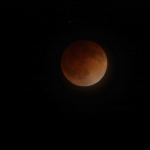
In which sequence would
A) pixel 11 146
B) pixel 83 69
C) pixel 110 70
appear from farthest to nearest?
pixel 11 146 → pixel 110 70 → pixel 83 69

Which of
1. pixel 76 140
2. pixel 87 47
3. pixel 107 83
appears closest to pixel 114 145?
pixel 76 140

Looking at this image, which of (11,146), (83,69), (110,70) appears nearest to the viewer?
(83,69)

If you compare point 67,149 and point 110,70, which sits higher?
point 110,70

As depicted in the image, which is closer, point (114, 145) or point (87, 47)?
point (87, 47)

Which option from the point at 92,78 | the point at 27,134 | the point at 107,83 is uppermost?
the point at 107,83

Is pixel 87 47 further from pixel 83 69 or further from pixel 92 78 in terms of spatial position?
pixel 92 78

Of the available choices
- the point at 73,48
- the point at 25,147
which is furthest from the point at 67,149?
the point at 73,48

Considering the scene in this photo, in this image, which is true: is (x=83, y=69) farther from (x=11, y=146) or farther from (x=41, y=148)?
(x=11, y=146)
